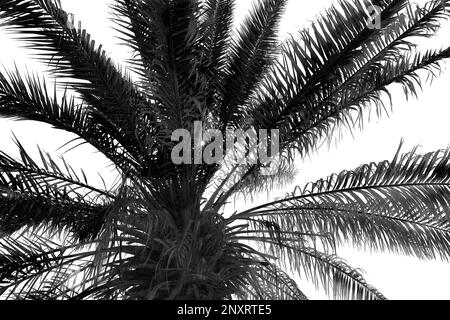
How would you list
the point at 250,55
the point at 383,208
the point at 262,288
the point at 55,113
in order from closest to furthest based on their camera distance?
the point at 262,288 < the point at 55,113 < the point at 383,208 < the point at 250,55

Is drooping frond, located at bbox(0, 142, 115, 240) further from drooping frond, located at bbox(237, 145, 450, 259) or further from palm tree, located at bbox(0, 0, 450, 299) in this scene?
drooping frond, located at bbox(237, 145, 450, 259)

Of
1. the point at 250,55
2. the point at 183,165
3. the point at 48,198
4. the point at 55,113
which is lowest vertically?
the point at 48,198

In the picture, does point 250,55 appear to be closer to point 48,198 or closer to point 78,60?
point 78,60

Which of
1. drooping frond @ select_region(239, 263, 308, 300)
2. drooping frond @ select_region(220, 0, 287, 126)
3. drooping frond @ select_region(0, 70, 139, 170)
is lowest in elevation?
drooping frond @ select_region(239, 263, 308, 300)

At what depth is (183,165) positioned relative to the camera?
19.3ft

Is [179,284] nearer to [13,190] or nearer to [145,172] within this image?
[145,172]

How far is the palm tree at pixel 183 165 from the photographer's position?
5254mm

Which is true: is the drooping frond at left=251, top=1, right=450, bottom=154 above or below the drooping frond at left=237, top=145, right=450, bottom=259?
above

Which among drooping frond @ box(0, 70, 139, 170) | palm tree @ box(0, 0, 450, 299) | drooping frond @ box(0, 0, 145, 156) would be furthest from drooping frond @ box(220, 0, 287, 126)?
drooping frond @ box(0, 70, 139, 170)

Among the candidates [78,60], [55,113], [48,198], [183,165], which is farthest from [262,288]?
[78,60]

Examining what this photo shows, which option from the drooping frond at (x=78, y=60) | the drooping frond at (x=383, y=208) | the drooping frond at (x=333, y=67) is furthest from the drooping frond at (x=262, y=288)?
the drooping frond at (x=78, y=60)

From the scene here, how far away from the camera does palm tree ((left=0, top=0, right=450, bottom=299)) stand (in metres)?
5.25
